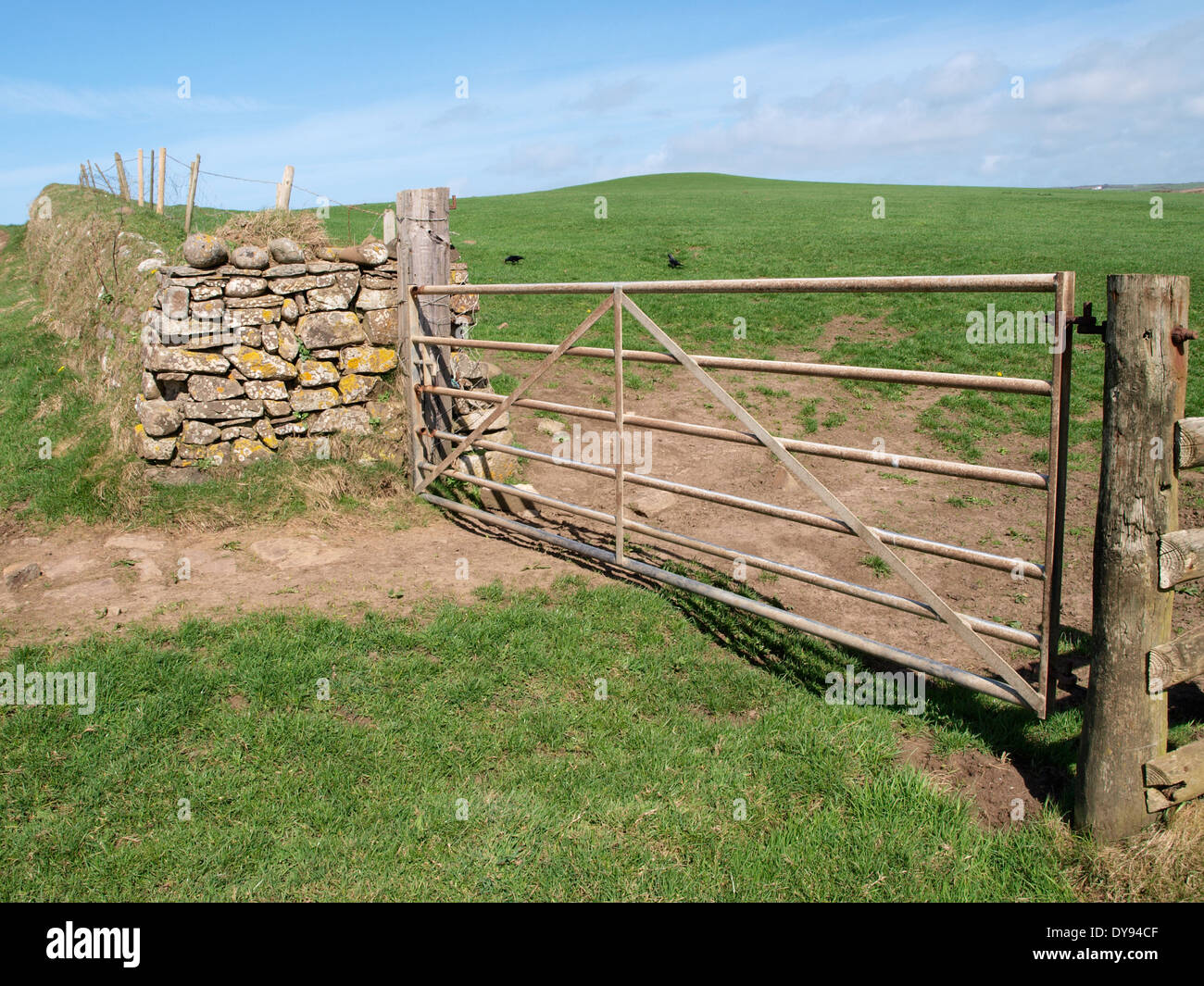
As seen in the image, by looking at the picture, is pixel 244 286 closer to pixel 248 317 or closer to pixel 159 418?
pixel 248 317

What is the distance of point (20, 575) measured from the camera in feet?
18.3

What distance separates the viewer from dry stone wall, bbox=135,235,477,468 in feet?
22.9

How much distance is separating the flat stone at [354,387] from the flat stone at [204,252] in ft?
4.72

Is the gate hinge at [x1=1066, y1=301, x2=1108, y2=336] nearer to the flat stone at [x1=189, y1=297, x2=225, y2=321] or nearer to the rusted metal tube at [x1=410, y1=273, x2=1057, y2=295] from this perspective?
the rusted metal tube at [x1=410, y1=273, x2=1057, y2=295]

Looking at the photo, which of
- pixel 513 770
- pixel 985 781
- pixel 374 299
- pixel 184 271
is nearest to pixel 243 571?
pixel 374 299

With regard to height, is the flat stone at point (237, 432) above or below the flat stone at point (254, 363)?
below

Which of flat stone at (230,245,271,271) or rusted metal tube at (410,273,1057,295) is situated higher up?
flat stone at (230,245,271,271)

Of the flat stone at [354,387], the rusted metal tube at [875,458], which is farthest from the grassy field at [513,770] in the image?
the flat stone at [354,387]

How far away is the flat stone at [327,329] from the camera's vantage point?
7.21 meters

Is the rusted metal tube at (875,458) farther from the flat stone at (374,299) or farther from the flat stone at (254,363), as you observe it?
the flat stone at (254,363)

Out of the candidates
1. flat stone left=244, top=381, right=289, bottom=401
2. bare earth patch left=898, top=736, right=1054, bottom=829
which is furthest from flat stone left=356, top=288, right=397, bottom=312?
bare earth patch left=898, top=736, right=1054, bottom=829

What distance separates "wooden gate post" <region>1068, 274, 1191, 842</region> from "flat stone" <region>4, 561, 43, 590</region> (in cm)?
630
